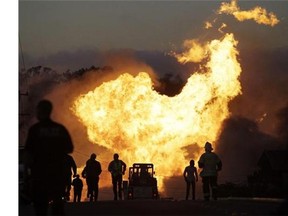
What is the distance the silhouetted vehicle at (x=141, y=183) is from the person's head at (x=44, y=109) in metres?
29.1

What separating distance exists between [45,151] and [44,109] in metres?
0.70

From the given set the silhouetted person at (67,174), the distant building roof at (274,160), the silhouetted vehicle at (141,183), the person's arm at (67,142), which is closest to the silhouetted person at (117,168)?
the silhouetted person at (67,174)

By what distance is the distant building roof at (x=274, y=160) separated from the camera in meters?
82.5

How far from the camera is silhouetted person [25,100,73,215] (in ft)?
47.6

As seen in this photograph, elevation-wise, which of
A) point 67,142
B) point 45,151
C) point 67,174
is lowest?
point 67,174

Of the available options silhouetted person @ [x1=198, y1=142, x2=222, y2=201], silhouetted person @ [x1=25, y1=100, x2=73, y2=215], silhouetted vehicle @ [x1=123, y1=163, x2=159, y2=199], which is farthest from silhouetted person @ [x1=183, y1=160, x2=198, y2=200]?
silhouetted person @ [x1=25, y1=100, x2=73, y2=215]

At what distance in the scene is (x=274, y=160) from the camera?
85188 millimetres

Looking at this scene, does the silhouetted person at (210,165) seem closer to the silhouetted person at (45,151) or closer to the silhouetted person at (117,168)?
the silhouetted person at (117,168)

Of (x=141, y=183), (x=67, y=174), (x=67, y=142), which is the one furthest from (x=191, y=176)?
(x=67, y=142)

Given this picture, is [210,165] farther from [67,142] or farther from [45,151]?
[45,151]

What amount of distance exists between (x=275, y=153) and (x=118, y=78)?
36744 mm

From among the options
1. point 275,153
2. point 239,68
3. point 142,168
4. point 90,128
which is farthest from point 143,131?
point 275,153

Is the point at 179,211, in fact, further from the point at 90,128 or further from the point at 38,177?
the point at 90,128
